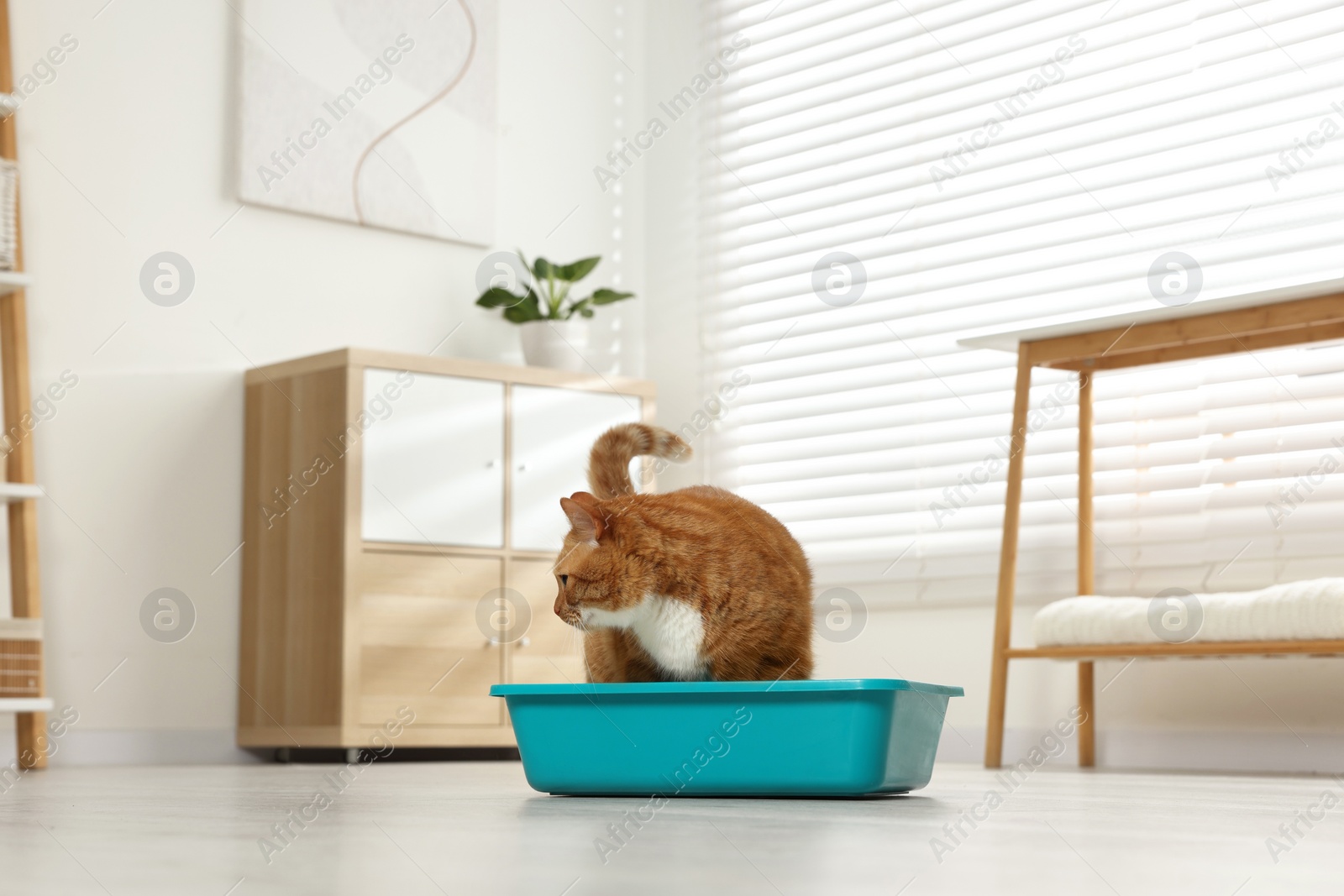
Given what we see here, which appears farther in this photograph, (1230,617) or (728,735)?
(1230,617)

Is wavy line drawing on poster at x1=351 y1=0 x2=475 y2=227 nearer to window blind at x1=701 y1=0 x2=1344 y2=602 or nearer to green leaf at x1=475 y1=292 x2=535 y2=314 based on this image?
green leaf at x1=475 y1=292 x2=535 y2=314

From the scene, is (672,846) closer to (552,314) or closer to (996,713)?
(996,713)

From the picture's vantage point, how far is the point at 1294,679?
2.63 meters

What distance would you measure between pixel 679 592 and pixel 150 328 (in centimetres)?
208

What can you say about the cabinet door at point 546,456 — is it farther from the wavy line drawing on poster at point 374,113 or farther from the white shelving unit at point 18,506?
the white shelving unit at point 18,506

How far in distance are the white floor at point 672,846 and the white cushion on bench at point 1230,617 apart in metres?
0.57

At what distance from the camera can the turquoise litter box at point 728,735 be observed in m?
1.40

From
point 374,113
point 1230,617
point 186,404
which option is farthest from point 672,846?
point 374,113

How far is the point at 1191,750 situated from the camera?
275cm

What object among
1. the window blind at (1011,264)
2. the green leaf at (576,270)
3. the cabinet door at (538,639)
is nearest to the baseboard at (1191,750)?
the window blind at (1011,264)

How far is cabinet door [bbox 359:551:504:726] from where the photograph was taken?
9.99 ft

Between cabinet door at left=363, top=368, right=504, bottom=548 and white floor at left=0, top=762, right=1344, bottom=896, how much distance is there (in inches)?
55.1

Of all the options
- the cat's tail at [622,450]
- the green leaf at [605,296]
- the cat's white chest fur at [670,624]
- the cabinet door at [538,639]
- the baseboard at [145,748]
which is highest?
the green leaf at [605,296]

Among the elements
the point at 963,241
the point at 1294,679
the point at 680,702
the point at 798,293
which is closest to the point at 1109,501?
the point at 1294,679
